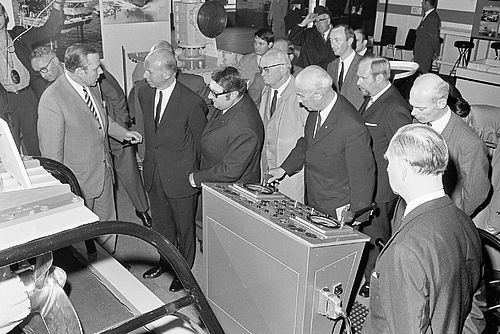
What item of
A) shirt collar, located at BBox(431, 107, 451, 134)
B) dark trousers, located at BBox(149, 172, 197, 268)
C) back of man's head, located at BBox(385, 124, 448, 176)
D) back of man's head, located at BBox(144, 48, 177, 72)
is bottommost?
dark trousers, located at BBox(149, 172, 197, 268)

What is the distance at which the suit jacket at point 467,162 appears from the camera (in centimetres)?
319

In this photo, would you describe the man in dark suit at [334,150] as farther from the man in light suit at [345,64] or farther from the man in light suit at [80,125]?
the man in light suit at [345,64]

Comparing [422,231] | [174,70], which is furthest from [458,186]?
[174,70]

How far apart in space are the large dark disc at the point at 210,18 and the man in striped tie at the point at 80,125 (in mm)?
2281

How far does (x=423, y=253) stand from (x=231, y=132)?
6.11 ft

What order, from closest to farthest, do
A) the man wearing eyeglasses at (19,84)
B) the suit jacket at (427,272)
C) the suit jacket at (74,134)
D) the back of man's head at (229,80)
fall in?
the suit jacket at (427,272), the suit jacket at (74,134), the back of man's head at (229,80), the man wearing eyeglasses at (19,84)

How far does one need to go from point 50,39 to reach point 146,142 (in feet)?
8.22

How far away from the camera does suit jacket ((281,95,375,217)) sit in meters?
3.24

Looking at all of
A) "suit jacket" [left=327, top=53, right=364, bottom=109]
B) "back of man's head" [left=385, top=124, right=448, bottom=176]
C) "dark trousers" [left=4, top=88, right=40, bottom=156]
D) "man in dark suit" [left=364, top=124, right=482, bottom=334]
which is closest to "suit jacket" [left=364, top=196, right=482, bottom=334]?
"man in dark suit" [left=364, top=124, right=482, bottom=334]

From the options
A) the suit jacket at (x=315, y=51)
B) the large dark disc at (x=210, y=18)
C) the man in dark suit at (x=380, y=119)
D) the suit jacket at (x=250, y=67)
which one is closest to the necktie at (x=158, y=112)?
the man in dark suit at (x=380, y=119)

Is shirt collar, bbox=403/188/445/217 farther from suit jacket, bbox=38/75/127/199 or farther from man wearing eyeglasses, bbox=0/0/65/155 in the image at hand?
man wearing eyeglasses, bbox=0/0/65/155

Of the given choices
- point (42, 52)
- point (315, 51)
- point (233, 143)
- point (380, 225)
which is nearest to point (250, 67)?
point (315, 51)

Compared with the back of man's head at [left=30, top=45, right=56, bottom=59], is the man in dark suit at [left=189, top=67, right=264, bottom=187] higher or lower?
lower

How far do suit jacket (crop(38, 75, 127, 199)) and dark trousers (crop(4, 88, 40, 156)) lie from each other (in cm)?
202
